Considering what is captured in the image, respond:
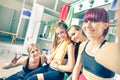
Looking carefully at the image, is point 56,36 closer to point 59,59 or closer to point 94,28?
point 59,59

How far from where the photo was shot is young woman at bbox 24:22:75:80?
108cm

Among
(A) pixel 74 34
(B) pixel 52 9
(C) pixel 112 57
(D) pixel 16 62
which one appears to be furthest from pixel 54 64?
(C) pixel 112 57

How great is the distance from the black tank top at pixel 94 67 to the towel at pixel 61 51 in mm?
209

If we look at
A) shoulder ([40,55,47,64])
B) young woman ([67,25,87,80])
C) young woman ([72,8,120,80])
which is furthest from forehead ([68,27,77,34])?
shoulder ([40,55,47,64])

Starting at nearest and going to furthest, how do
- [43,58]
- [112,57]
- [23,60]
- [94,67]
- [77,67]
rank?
[112,57] → [94,67] → [77,67] → [43,58] → [23,60]

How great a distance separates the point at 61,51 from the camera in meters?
1.15

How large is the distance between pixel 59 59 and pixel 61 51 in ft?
0.19

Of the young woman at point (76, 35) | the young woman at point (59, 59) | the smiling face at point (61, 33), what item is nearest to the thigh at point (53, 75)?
the young woman at point (59, 59)

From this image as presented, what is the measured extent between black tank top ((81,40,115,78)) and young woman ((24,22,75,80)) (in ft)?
0.45

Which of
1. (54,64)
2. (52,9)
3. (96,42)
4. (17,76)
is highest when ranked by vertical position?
(52,9)

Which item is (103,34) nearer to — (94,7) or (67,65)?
(94,7)

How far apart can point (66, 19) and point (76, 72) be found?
1.43ft

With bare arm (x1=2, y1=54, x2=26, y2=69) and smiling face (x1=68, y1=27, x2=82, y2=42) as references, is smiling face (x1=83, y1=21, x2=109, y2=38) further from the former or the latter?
bare arm (x1=2, y1=54, x2=26, y2=69)

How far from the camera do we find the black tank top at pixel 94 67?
78 centimetres
